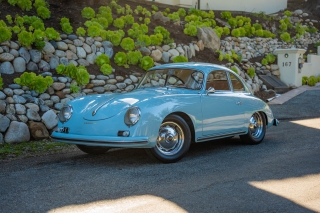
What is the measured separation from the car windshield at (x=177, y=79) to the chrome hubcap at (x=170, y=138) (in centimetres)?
93

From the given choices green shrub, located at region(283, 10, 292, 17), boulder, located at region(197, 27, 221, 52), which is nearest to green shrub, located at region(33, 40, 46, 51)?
boulder, located at region(197, 27, 221, 52)

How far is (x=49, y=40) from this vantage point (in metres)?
11.1

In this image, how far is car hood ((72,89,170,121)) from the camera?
5988 millimetres

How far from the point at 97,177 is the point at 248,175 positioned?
185 cm

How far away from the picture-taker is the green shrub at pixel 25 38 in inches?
402

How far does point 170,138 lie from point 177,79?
1.28 meters

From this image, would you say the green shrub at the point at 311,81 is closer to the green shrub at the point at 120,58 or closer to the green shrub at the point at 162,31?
the green shrub at the point at 162,31

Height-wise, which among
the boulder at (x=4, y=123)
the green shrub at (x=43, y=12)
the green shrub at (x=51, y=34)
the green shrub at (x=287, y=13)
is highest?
the green shrub at (x=287, y=13)

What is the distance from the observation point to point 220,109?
23.0ft

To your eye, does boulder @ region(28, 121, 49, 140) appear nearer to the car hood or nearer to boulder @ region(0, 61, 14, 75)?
boulder @ region(0, 61, 14, 75)

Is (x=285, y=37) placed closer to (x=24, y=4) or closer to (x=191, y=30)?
(x=191, y=30)

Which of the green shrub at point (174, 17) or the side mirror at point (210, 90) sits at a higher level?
the green shrub at point (174, 17)

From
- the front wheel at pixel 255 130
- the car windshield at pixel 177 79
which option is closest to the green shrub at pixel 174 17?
the front wheel at pixel 255 130

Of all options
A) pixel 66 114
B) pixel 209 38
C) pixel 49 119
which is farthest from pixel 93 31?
pixel 66 114
